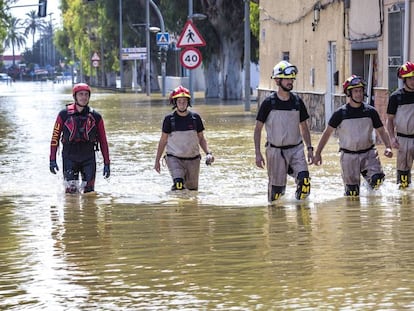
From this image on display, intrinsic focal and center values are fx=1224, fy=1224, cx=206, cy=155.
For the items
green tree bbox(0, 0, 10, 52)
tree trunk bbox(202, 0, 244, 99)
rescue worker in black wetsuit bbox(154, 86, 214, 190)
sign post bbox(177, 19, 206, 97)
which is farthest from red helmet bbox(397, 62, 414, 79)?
green tree bbox(0, 0, 10, 52)

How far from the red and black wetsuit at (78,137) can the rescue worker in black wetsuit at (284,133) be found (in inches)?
74.8

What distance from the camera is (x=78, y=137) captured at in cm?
1346

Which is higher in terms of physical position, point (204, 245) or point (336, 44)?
point (336, 44)

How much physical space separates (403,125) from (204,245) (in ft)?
15.8

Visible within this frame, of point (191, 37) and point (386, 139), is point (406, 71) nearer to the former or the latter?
point (386, 139)

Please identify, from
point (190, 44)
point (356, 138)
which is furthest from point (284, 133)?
point (190, 44)

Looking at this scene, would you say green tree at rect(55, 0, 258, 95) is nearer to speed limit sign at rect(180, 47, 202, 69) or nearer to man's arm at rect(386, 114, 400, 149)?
speed limit sign at rect(180, 47, 202, 69)

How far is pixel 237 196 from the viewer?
1427cm

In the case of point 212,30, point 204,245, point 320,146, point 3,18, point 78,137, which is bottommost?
point 204,245

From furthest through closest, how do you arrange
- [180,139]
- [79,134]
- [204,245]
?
Result: [180,139] → [79,134] → [204,245]

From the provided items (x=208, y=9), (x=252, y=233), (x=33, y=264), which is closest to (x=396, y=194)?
(x=252, y=233)

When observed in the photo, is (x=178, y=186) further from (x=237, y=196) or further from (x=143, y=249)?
(x=143, y=249)

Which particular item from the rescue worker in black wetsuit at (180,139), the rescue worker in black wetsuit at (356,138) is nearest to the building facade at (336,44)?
the rescue worker in black wetsuit at (356,138)

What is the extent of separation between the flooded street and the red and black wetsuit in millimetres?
394
